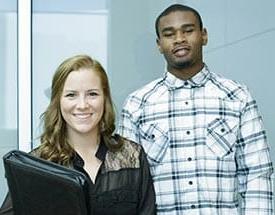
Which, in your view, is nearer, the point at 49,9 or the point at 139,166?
the point at 139,166

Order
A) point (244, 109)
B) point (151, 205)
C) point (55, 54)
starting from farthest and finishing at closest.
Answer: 1. point (55, 54)
2. point (244, 109)
3. point (151, 205)

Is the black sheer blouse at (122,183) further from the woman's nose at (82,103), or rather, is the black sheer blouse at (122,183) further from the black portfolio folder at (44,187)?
the black portfolio folder at (44,187)

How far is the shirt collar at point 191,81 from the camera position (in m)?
1.95

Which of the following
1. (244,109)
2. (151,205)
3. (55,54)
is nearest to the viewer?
(151,205)

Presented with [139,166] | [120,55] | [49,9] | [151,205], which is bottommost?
[151,205]

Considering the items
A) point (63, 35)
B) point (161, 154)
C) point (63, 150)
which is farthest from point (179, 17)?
point (63, 35)

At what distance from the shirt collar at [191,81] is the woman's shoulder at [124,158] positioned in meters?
0.33

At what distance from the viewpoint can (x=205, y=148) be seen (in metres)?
1.89

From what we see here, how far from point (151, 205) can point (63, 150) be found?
1.02 feet

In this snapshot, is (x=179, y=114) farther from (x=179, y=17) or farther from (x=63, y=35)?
(x=63, y=35)

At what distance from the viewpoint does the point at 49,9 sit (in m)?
2.57

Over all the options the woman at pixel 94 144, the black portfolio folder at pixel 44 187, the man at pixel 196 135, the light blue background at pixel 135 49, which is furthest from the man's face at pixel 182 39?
the black portfolio folder at pixel 44 187

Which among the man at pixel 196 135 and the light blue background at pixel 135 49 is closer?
the man at pixel 196 135

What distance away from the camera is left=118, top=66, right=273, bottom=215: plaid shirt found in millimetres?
1863
